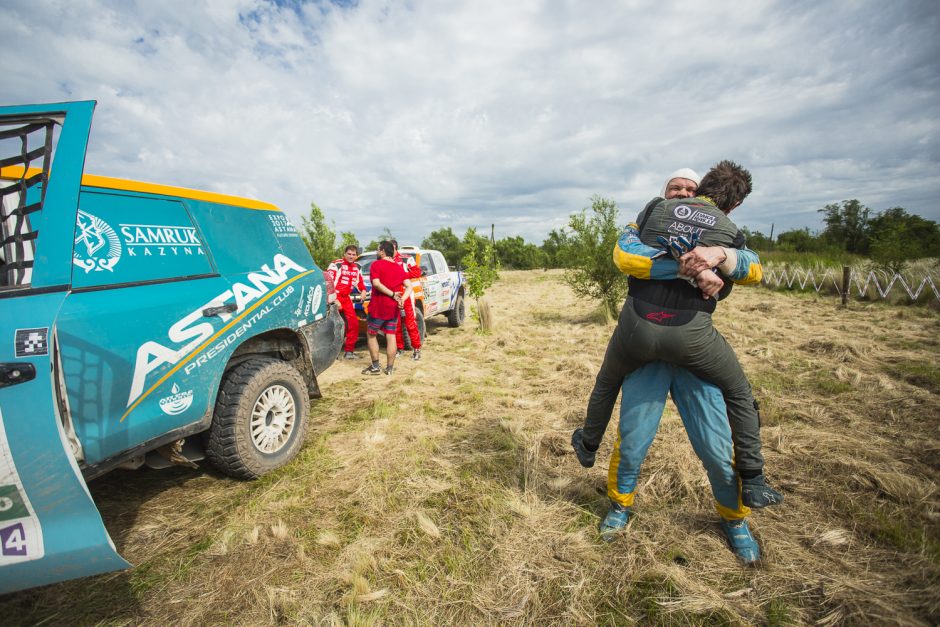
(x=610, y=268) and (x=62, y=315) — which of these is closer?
(x=62, y=315)

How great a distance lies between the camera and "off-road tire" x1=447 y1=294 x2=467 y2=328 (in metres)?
9.29

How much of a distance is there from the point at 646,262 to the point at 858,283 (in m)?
14.6

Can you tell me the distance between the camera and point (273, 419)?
117 inches

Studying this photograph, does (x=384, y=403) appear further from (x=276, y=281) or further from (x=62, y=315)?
(x=62, y=315)

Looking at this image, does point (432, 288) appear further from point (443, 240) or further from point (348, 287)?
point (443, 240)

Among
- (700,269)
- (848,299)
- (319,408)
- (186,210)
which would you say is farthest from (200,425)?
(848,299)

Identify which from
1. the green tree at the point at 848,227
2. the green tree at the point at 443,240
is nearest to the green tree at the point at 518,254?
the green tree at the point at 443,240

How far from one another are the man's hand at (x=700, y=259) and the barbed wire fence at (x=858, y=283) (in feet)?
42.0

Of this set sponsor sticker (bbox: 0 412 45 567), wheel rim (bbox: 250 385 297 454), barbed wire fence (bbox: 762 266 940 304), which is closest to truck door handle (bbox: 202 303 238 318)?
wheel rim (bbox: 250 385 297 454)

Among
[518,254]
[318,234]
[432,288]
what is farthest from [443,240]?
[432,288]

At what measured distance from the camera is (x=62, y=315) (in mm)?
1740

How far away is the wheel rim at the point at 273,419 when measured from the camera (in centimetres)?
282

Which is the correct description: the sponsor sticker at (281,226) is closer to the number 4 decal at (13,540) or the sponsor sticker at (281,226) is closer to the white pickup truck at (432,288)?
the number 4 decal at (13,540)

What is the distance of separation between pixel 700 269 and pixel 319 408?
3914 millimetres
